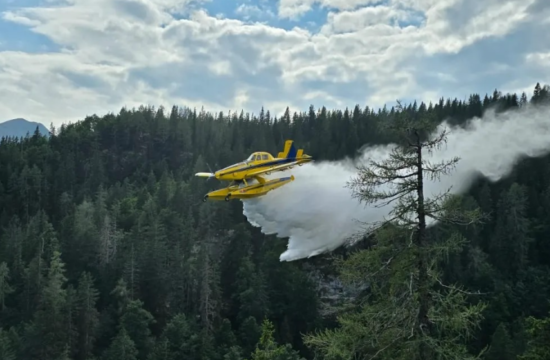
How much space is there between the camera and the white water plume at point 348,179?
2976cm

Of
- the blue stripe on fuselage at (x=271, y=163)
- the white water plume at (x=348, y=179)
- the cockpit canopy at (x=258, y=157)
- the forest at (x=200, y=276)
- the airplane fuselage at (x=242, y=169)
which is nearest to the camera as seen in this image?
the white water plume at (x=348, y=179)

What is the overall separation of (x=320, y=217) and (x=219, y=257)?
46580 mm

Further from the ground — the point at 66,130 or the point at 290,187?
the point at 66,130

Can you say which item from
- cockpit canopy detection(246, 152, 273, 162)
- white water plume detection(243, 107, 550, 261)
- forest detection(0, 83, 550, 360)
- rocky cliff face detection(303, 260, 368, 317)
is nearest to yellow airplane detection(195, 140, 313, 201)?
cockpit canopy detection(246, 152, 273, 162)

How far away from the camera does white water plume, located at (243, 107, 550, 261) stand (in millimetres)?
29759

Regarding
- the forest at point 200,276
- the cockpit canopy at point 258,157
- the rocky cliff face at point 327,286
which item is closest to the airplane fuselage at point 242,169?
the cockpit canopy at point 258,157

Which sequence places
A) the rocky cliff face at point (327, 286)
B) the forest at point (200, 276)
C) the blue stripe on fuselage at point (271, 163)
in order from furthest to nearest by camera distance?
1. the rocky cliff face at point (327, 286)
2. the forest at point (200, 276)
3. the blue stripe on fuselage at point (271, 163)

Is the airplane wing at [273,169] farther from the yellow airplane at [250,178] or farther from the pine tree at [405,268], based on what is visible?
the pine tree at [405,268]

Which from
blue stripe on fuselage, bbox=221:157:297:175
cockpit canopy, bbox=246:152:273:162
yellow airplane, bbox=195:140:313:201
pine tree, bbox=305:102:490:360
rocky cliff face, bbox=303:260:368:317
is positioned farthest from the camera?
rocky cliff face, bbox=303:260:368:317

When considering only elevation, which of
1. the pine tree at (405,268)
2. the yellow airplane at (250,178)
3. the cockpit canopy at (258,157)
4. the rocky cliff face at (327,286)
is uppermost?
the cockpit canopy at (258,157)

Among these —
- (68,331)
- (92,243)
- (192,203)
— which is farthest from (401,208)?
(192,203)

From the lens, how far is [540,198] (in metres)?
79.8

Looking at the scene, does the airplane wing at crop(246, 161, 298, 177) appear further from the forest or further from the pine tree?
the pine tree

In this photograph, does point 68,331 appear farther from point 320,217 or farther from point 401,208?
point 401,208
